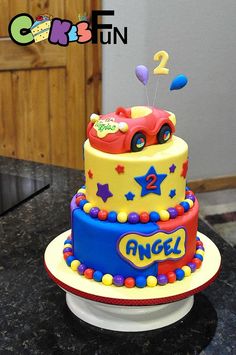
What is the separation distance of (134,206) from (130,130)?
146 millimetres

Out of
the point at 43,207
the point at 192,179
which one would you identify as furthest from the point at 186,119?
the point at 43,207

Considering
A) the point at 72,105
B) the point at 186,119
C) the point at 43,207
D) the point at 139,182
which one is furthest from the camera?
the point at 186,119

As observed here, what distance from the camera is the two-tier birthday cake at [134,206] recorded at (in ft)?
3.00

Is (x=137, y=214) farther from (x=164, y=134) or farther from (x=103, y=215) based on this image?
(x=164, y=134)

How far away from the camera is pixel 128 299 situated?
89 cm

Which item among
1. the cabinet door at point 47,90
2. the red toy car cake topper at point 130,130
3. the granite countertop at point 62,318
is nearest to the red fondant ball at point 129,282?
the granite countertop at point 62,318

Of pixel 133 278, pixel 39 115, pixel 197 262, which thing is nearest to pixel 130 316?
pixel 133 278

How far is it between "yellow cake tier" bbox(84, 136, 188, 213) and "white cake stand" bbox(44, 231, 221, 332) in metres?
0.15

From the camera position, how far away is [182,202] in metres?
0.99

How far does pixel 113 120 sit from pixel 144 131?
6cm

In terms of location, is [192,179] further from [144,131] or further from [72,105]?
[144,131]

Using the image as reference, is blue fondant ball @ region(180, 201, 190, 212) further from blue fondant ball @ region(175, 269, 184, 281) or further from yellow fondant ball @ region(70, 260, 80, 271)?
yellow fondant ball @ region(70, 260, 80, 271)

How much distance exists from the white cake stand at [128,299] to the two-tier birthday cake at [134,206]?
19 mm

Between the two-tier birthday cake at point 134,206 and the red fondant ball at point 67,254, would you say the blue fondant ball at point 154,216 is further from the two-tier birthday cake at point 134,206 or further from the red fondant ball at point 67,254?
the red fondant ball at point 67,254
